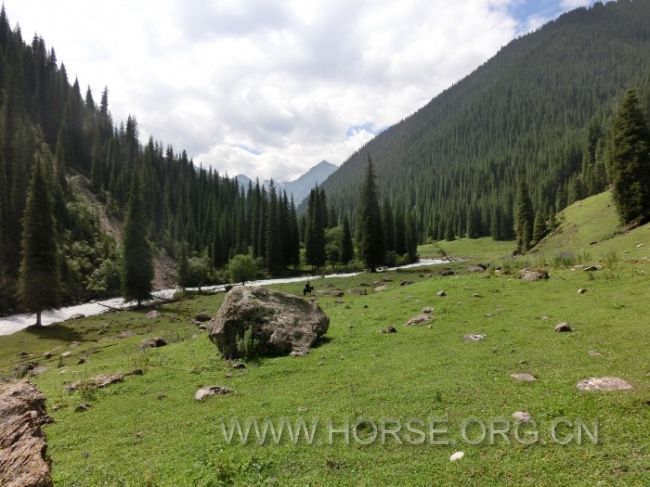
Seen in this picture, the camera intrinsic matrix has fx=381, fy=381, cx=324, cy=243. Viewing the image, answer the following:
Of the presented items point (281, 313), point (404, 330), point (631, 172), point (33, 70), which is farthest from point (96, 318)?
point (33, 70)

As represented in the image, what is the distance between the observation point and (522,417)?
10422 mm

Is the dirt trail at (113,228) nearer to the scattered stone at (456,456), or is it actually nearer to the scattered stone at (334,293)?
the scattered stone at (334,293)

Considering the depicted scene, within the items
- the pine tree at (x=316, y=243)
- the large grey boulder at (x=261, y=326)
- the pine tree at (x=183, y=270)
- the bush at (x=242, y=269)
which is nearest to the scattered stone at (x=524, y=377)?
the large grey boulder at (x=261, y=326)

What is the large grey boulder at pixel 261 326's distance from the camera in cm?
2025

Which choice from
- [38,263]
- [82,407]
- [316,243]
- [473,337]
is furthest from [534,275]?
[316,243]

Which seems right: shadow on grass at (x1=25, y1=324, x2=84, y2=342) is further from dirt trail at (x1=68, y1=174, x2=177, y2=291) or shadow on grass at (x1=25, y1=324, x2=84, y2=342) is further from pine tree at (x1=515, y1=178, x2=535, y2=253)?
pine tree at (x1=515, y1=178, x2=535, y2=253)

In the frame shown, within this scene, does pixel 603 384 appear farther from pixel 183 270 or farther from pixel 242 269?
pixel 183 270

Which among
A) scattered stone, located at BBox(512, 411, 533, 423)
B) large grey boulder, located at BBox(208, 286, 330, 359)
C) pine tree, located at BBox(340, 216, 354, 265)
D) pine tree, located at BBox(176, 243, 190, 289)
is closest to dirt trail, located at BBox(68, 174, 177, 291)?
pine tree, located at BBox(176, 243, 190, 289)

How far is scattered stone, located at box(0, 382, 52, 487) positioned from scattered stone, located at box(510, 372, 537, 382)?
13.7 meters

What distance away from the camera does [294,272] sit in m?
119

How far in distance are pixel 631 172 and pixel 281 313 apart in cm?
4875

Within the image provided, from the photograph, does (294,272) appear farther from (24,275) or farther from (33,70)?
(33,70)

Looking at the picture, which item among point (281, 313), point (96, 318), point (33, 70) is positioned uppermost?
point (33, 70)

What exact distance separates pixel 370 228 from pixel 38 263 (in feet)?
212
